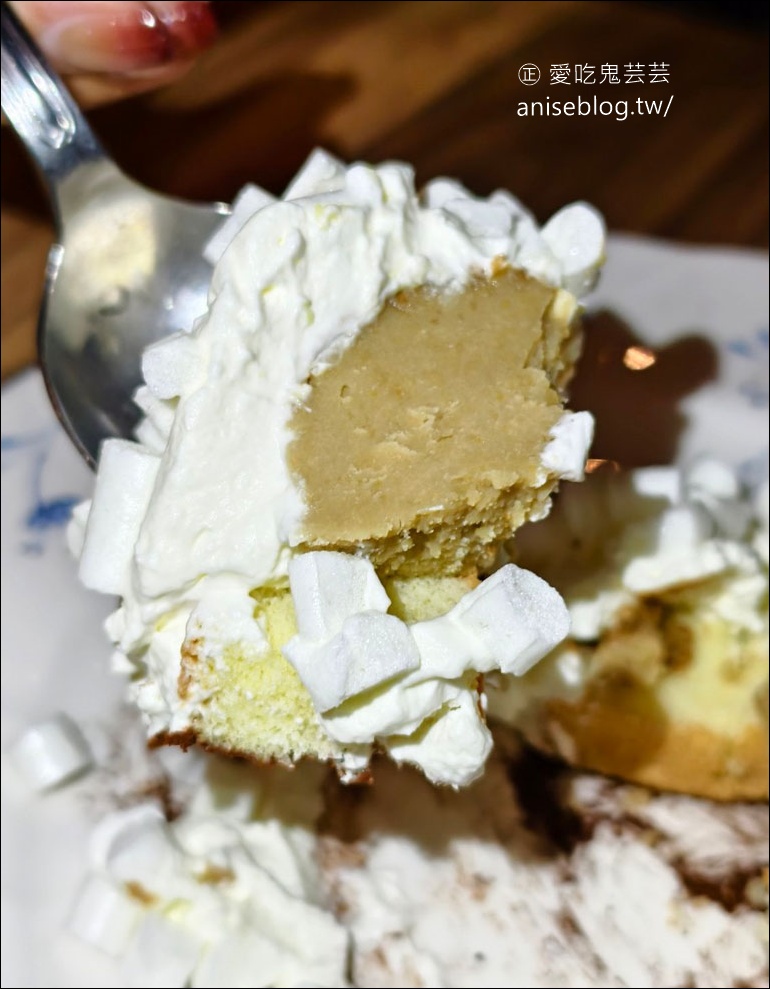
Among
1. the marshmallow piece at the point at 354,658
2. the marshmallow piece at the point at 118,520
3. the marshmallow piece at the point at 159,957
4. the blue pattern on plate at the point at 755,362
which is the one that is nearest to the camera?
the marshmallow piece at the point at 354,658

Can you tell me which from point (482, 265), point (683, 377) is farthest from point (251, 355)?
point (683, 377)

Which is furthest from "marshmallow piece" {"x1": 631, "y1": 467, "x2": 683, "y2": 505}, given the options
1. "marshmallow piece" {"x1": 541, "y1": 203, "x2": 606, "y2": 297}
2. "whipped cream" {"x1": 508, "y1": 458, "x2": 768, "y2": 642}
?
"marshmallow piece" {"x1": 541, "y1": 203, "x2": 606, "y2": 297}

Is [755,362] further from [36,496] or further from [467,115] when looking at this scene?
[36,496]

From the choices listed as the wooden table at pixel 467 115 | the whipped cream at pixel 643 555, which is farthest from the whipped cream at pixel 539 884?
the wooden table at pixel 467 115

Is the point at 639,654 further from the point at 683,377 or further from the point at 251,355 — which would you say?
the point at 251,355

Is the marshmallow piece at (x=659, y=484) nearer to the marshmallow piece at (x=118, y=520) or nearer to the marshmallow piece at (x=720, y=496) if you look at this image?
the marshmallow piece at (x=720, y=496)
